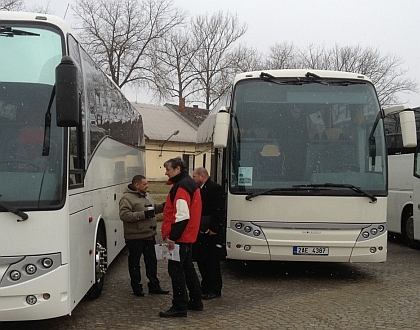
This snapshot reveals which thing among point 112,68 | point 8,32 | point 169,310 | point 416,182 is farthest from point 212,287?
point 112,68

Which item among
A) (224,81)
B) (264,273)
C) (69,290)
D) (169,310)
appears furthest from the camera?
(224,81)

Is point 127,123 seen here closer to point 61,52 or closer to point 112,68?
point 61,52

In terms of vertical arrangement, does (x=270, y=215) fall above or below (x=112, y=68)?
below

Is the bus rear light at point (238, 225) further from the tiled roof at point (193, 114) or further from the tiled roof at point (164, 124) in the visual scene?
the tiled roof at point (193, 114)

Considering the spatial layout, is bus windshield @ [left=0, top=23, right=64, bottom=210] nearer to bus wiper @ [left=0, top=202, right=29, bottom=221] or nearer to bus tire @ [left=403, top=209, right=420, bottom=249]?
bus wiper @ [left=0, top=202, right=29, bottom=221]

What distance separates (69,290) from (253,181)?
4.31m

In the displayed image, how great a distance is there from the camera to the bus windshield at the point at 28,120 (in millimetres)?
5875

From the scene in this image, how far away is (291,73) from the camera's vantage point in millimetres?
10242

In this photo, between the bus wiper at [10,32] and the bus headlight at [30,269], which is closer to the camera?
the bus headlight at [30,269]

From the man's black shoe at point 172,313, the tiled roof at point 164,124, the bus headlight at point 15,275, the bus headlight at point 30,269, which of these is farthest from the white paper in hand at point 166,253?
the tiled roof at point 164,124

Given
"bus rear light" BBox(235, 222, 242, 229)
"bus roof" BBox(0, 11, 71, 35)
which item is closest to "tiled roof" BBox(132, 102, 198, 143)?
"bus rear light" BBox(235, 222, 242, 229)

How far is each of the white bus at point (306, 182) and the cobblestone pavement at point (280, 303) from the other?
581 mm

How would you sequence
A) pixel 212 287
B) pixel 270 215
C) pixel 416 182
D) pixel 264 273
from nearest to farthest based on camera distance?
pixel 212 287, pixel 270 215, pixel 264 273, pixel 416 182

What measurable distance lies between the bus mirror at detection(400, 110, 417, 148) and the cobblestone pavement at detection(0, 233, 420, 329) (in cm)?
231
